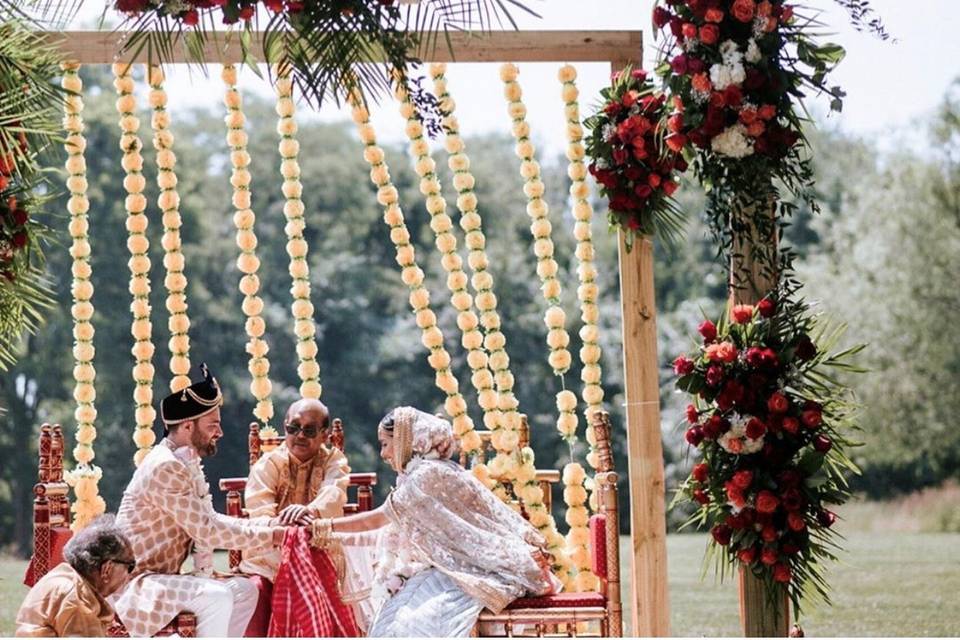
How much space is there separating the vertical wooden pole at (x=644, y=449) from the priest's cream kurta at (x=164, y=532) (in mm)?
1641

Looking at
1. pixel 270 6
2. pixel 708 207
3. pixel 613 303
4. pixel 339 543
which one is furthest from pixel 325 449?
pixel 613 303

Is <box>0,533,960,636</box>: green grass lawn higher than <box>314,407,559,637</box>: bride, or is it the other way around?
<box>314,407,559,637</box>: bride

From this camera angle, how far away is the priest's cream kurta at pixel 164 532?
6.01m

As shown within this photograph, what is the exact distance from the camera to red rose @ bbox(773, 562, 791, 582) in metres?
5.90

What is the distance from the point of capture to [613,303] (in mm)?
26484

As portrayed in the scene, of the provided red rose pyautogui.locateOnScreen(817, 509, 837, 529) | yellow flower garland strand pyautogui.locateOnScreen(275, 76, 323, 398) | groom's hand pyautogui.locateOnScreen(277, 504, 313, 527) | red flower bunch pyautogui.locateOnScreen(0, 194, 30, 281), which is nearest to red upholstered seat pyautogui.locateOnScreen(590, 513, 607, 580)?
red rose pyautogui.locateOnScreen(817, 509, 837, 529)

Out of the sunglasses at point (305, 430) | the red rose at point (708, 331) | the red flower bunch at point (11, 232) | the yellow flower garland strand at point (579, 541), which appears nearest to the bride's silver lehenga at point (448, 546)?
the sunglasses at point (305, 430)

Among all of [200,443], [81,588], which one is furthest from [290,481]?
[81,588]

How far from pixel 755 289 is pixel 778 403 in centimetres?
54

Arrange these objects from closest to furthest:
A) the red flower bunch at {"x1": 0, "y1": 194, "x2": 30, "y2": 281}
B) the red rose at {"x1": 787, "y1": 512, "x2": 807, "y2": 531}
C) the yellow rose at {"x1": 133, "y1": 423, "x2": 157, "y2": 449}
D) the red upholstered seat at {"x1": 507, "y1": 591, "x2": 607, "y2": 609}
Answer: the red flower bunch at {"x1": 0, "y1": 194, "x2": 30, "y2": 281}, the red rose at {"x1": 787, "y1": 512, "x2": 807, "y2": 531}, the red upholstered seat at {"x1": 507, "y1": 591, "x2": 607, "y2": 609}, the yellow rose at {"x1": 133, "y1": 423, "x2": 157, "y2": 449}

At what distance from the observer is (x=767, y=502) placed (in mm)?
5832

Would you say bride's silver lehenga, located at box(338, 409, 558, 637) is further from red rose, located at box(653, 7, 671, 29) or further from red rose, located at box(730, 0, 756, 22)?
red rose, located at box(730, 0, 756, 22)

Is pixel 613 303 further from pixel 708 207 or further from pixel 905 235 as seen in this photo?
pixel 708 207

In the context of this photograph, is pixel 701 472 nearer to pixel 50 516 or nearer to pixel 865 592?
pixel 50 516
